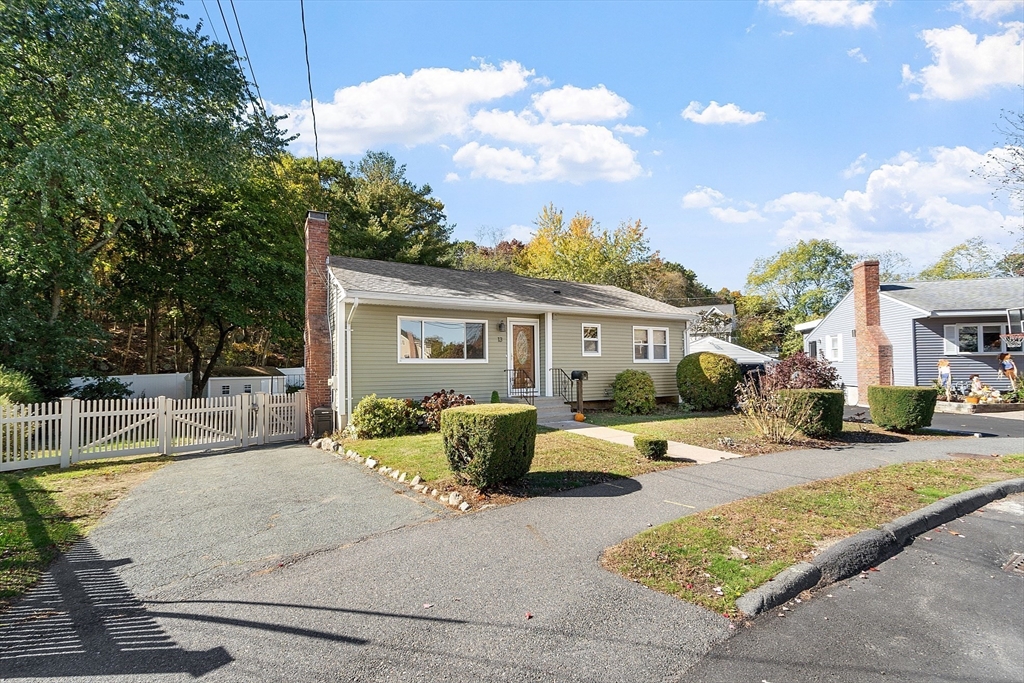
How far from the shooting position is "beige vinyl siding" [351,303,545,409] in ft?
39.5

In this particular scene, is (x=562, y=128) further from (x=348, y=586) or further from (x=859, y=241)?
(x=859, y=241)

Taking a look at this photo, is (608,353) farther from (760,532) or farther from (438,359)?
(760,532)

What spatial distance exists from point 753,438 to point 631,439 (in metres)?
2.55

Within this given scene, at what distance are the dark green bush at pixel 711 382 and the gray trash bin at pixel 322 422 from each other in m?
11.0

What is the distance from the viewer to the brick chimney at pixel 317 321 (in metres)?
12.4

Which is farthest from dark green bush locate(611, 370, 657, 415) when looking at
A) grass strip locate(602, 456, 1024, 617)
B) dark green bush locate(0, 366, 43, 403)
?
dark green bush locate(0, 366, 43, 403)

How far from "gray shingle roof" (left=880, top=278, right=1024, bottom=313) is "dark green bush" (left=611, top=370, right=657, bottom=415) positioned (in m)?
12.4

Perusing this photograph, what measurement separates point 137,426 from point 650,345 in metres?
14.5

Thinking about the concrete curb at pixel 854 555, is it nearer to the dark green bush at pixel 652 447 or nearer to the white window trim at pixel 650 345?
the dark green bush at pixel 652 447

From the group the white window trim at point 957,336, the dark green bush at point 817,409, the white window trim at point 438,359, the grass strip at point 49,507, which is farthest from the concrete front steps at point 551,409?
the white window trim at point 957,336

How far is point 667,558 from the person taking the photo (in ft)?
14.4

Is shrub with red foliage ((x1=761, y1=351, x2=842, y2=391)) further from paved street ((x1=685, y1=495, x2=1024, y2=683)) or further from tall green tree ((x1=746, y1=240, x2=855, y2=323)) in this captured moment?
tall green tree ((x1=746, y1=240, x2=855, y2=323))

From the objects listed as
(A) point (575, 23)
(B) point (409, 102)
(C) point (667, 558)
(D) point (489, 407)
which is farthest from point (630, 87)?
(C) point (667, 558)

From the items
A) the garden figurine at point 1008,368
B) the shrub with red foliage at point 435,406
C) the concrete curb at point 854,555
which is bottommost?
the concrete curb at point 854,555
